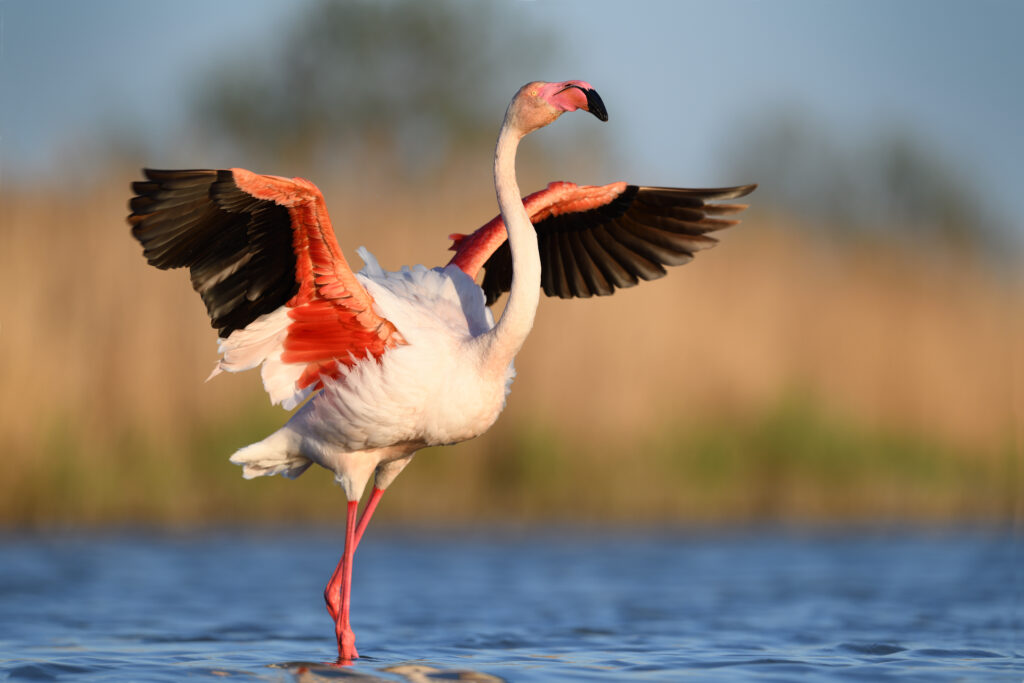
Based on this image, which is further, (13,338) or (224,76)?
(224,76)

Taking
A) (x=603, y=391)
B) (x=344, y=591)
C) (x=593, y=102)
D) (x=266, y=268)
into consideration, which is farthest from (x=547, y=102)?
(x=603, y=391)

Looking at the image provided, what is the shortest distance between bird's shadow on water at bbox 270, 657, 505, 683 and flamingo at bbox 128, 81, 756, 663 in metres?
0.27

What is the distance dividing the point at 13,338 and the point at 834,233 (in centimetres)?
830

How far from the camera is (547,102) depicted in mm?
5547

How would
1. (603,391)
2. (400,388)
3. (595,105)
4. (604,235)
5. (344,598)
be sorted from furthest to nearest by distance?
(603,391) → (604,235) → (344,598) → (400,388) → (595,105)

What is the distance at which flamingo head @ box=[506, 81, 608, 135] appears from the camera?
542 cm

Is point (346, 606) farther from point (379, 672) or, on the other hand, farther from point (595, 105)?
point (595, 105)

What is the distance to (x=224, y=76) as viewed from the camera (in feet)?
84.4

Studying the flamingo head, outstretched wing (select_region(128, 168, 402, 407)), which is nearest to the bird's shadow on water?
outstretched wing (select_region(128, 168, 402, 407))

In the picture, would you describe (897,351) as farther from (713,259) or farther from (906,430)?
(713,259)

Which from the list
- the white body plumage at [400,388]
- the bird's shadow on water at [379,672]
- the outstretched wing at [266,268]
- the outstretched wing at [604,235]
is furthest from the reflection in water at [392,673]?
the outstretched wing at [604,235]

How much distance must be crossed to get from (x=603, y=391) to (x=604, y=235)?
4168 mm

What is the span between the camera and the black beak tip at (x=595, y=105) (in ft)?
17.4

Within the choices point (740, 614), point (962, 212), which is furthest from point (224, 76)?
point (740, 614)
